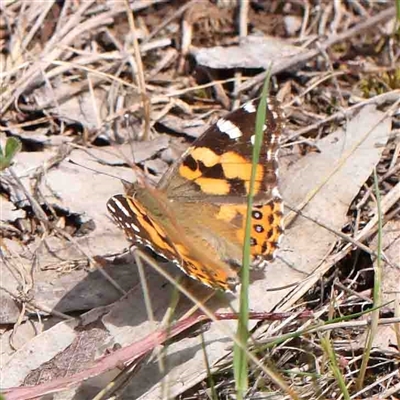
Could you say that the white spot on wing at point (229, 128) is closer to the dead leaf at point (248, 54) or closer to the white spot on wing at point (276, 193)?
the white spot on wing at point (276, 193)

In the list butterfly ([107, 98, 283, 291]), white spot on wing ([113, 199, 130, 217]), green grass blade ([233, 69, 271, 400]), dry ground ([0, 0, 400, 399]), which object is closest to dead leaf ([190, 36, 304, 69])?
dry ground ([0, 0, 400, 399])

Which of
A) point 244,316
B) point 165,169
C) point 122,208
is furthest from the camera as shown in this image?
point 165,169

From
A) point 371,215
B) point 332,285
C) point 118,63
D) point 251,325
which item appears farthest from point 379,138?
point 118,63

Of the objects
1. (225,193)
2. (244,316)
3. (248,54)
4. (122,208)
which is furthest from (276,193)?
(248,54)

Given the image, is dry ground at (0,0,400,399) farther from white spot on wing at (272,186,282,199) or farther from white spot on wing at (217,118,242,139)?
white spot on wing at (217,118,242,139)

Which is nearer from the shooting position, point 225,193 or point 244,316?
point 244,316

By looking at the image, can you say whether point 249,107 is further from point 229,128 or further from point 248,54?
point 248,54

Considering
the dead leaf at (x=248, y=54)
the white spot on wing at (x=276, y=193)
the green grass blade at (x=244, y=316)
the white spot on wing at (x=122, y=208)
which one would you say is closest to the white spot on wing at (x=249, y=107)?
the white spot on wing at (x=276, y=193)

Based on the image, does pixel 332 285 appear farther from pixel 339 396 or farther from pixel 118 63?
pixel 118 63
